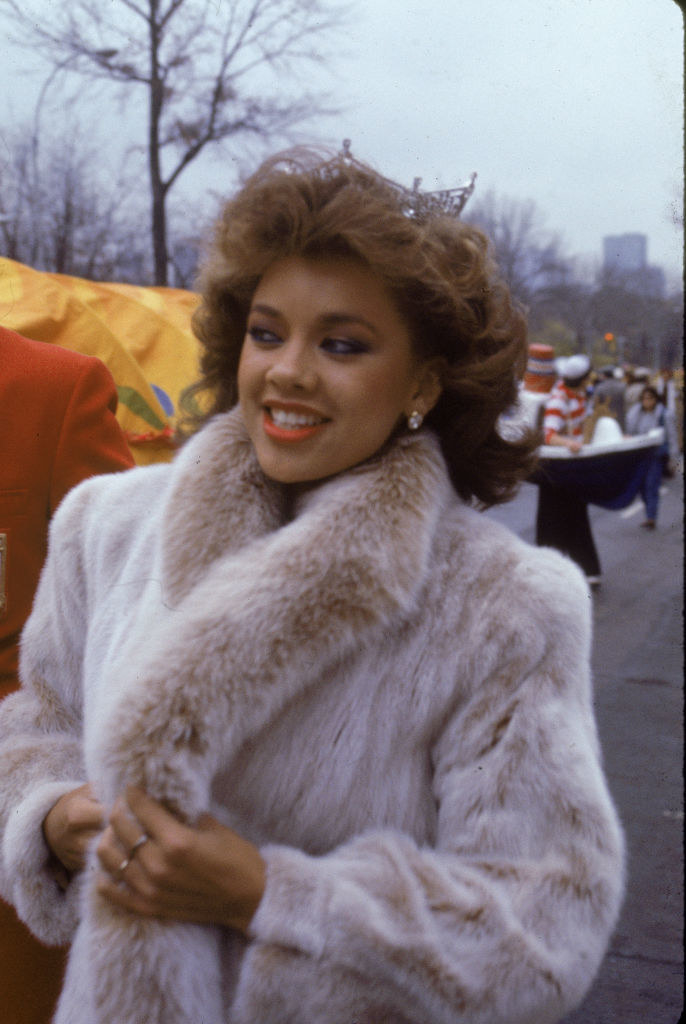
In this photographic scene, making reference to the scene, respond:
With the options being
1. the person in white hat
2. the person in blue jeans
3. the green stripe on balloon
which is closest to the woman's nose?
the green stripe on balloon

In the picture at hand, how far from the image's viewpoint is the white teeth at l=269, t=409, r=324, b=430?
1.60m

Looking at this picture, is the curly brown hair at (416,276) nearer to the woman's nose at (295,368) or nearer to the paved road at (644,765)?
the woman's nose at (295,368)

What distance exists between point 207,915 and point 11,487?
0.94 metres

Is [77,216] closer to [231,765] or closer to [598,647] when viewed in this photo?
Answer: [231,765]

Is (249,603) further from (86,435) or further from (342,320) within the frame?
(86,435)

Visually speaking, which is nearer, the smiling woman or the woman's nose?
the smiling woman

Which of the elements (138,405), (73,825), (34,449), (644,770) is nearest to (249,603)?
(73,825)

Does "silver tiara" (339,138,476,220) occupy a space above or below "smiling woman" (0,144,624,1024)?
above

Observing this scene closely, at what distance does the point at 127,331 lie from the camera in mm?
4738

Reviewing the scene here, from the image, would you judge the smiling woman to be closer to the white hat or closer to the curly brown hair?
the curly brown hair

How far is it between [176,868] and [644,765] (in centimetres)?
403

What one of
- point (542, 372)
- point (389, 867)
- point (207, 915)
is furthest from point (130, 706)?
point (542, 372)

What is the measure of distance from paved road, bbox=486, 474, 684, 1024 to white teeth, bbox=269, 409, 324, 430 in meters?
2.39

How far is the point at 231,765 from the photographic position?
145 centimetres
